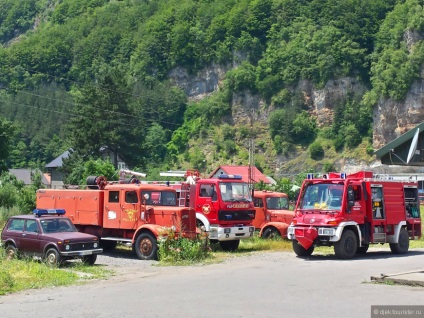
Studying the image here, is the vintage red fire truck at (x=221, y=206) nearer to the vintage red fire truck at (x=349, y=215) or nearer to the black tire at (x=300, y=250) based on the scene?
the black tire at (x=300, y=250)

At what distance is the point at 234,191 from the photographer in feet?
85.6

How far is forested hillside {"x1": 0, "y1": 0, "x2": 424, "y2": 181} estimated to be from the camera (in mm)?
121438

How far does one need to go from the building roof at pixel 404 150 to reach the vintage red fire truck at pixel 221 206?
8808mm

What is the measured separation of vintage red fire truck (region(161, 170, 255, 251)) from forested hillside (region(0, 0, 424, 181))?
59266mm

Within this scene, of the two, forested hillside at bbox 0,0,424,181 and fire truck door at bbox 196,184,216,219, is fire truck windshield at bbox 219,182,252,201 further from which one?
forested hillside at bbox 0,0,424,181

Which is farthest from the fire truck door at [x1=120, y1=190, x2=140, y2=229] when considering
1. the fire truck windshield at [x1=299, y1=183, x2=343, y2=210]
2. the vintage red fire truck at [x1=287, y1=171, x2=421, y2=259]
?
the fire truck windshield at [x1=299, y1=183, x2=343, y2=210]

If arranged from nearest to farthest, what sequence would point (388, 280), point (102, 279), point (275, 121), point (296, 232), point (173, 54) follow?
point (388, 280), point (102, 279), point (296, 232), point (275, 121), point (173, 54)

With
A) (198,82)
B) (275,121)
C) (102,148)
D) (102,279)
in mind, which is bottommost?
(102,279)

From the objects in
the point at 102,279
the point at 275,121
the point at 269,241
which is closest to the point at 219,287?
the point at 102,279

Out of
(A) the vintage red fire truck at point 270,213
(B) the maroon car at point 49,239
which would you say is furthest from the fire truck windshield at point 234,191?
(B) the maroon car at point 49,239

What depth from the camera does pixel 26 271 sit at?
1883cm

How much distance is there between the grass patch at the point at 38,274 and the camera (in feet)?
55.8

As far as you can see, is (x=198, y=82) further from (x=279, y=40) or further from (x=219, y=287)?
(x=219, y=287)

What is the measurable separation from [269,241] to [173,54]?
137080 mm
